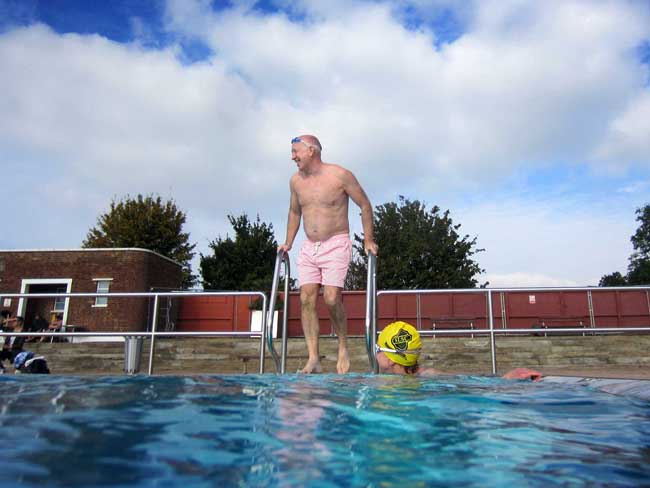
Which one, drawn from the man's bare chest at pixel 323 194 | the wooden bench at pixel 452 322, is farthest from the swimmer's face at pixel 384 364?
the wooden bench at pixel 452 322

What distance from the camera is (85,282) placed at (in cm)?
2123

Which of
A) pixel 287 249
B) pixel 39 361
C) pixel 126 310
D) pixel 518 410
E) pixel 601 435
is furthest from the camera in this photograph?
pixel 126 310

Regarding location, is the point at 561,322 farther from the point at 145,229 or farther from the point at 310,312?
the point at 145,229

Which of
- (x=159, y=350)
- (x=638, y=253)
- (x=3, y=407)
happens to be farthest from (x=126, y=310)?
(x=638, y=253)

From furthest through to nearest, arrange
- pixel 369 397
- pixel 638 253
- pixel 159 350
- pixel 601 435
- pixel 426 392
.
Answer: pixel 638 253 < pixel 159 350 < pixel 426 392 < pixel 369 397 < pixel 601 435

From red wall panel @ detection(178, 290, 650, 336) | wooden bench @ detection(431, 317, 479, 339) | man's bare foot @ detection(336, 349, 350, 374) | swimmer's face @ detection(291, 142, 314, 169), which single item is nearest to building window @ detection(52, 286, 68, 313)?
red wall panel @ detection(178, 290, 650, 336)

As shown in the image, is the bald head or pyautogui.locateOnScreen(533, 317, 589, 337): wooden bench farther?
pyautogui.locateOnScreen(533, 317, 589, 337): wooden bench

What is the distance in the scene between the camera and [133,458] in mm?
1505

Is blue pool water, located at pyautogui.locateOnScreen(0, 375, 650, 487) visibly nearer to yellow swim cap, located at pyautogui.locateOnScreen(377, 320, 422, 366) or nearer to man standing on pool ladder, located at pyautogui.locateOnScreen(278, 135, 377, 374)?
yellow swim cap, located at pyautogui.locateOnScreen(377, 320, 422, 366)

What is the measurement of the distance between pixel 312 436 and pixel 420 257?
3110 cm

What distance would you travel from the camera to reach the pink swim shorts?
4609 mm

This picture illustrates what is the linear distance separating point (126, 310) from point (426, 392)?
18.9 m

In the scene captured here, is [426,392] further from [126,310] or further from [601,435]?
[126,310]

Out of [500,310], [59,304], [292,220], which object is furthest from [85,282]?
[292,220]
